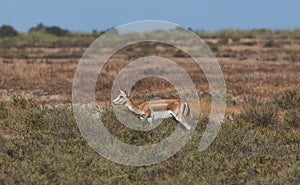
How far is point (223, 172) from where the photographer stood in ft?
30.3

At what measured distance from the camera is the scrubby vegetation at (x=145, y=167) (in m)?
8.88

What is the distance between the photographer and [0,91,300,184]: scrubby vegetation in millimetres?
8883

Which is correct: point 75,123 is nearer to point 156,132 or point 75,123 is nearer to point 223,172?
point 156,132

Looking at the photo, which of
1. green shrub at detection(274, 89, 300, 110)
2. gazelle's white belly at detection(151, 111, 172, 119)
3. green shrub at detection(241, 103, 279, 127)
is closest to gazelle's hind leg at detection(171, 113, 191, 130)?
gazelle's white belly at detection(151, 111, 172, 119)

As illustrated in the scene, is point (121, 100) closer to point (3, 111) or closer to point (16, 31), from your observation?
point (3, 111)

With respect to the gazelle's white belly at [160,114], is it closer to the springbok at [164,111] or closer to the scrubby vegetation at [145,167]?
the springbok at [164,111]

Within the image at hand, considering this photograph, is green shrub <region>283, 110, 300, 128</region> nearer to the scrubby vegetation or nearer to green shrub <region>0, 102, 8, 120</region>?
the scrubby vegetation

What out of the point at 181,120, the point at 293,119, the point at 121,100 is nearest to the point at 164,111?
the point at 181,120

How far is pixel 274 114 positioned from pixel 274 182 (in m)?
5.86

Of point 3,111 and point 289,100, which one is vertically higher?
point 3,111

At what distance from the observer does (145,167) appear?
984cm

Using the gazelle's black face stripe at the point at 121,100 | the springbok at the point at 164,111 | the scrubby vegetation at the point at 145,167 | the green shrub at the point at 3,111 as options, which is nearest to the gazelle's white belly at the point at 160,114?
the springbok at the point at 164,111

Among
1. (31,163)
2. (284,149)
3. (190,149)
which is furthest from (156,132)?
(31,163)

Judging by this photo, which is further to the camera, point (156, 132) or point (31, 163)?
point (156, 132)
